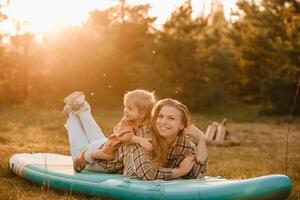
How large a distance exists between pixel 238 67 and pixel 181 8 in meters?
3.18

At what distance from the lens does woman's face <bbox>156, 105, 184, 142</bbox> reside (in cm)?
416

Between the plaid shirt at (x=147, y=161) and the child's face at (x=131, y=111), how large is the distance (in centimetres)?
11

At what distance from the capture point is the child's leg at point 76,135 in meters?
5.11

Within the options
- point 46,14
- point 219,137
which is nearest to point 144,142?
point 219,137

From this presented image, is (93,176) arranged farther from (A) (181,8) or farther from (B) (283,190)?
(A) (181,8)

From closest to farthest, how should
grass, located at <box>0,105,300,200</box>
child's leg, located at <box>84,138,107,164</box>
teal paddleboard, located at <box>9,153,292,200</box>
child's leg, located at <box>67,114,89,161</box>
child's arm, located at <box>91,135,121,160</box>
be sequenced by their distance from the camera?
teal paddleboard, located at <box>9,153,292,200</box> < child's arm, located at <box>91,135,121,160</box> < child's leg, located at <box>84,138,107,164</box> < grass, located at <box>0,105,300,200</box> < child's leg, located at <box>67,114,89,161</box>

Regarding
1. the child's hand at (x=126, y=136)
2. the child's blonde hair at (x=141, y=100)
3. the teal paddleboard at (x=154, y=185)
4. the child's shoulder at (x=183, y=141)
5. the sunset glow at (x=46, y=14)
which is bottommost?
the teal paddleboard at (x=154, y=185)

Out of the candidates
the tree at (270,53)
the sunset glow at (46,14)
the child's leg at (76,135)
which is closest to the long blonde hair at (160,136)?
the child's leg at (76,135)

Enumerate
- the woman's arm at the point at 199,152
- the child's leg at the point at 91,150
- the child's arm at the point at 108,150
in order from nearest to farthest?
the woman's arm at the point at 199,152
the child's arm at the point at 108,150
the child's leg at the point at 91,150

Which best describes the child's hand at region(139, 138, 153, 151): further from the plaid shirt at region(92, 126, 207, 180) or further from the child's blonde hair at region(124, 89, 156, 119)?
the child's blonde hair at region(124, 89, 156, 119)

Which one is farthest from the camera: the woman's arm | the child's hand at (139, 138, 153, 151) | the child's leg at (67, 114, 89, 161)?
the child's leg at (67, 114, 89, 161)

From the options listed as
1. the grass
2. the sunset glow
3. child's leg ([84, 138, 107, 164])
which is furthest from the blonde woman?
the sunset glow

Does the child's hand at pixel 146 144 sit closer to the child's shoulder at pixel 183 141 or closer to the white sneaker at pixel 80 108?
the child's shoulder at pixel 183 141

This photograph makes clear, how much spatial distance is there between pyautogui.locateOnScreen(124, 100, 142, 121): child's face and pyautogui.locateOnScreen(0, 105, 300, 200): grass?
770 millimetres
